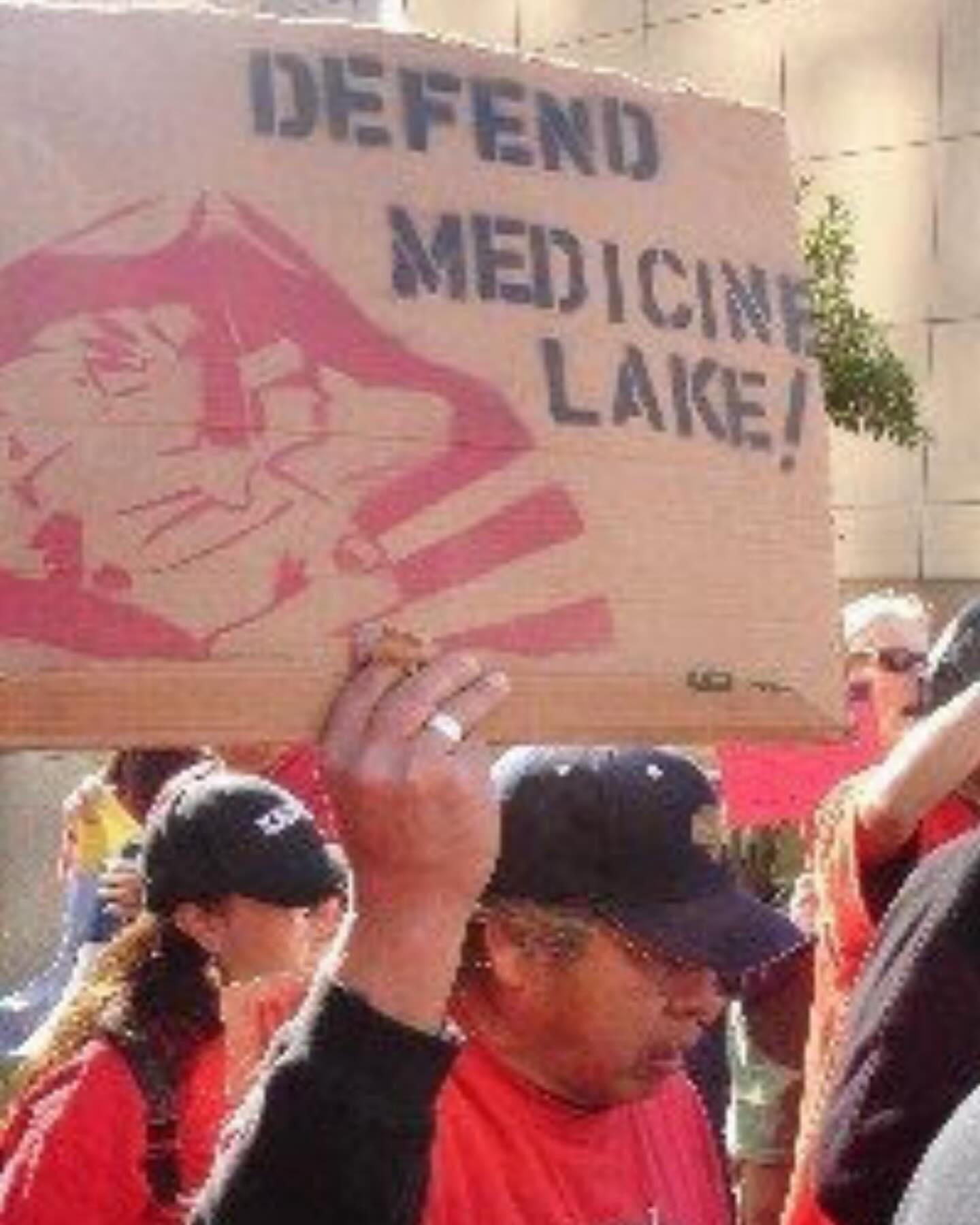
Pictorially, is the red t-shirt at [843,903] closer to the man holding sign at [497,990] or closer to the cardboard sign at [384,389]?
the man holding sign at [497,990]

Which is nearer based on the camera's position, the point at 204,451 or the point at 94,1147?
the point at 204,451

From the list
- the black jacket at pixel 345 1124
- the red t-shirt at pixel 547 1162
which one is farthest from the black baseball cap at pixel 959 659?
the black jacket at pixel 345 1124

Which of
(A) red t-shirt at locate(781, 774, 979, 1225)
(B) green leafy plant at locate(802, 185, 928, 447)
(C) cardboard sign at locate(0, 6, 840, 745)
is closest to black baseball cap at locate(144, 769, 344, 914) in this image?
(A) red t-shirt at locate(781, 774, 979, 1225)

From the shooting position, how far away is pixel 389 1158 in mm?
1903

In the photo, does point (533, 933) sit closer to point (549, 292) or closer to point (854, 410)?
point (549, 292)

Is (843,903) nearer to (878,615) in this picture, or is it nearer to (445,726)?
(445,726)

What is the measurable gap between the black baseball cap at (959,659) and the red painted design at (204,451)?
224 centimetres

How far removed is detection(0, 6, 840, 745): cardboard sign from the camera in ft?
6.40

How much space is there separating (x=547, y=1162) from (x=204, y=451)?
115 centimetres

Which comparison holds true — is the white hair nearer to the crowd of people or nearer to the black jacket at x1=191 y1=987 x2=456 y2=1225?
the crowd of people

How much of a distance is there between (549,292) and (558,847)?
1.06 m

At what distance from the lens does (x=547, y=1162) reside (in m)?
2.83
